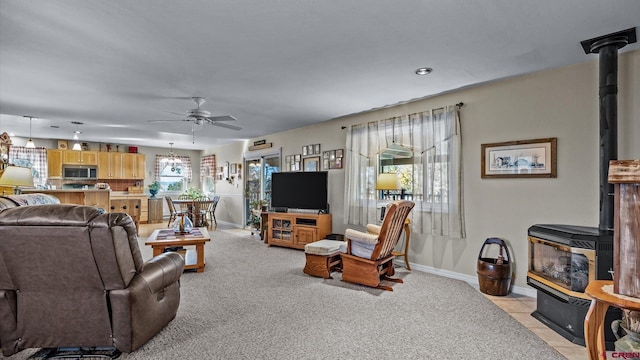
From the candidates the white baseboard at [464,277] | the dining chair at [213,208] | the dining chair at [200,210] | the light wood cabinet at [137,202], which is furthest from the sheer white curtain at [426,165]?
the light wood cabinet at [137,202]

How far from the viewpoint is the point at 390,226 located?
346 cm

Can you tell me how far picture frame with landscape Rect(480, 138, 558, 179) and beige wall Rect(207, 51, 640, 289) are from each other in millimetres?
59

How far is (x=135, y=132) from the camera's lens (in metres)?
7.12

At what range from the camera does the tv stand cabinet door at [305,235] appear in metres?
5.55

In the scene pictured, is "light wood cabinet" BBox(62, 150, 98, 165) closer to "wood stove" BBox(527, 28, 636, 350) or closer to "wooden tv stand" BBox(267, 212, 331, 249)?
"wooden tv stand" BBox(267, 212, 331, 249)

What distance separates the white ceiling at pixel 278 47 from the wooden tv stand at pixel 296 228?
2.11 metres

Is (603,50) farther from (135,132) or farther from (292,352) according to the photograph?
(135,132)

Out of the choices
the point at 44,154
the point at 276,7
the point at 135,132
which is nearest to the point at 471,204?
the point at 276,7

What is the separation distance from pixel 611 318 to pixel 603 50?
7.08 feet

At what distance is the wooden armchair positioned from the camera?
3441 millimetres

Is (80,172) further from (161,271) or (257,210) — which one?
(161,271)

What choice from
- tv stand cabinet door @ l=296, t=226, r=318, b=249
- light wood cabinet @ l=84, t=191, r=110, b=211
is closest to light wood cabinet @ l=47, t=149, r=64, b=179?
light wood cabinet @ l=84, t=191, r=110, b=211

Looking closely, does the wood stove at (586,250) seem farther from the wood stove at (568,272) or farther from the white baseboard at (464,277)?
the white baseboard at (464,277)

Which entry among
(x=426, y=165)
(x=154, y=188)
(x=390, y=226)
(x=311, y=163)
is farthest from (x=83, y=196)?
(x=426, y=165)
